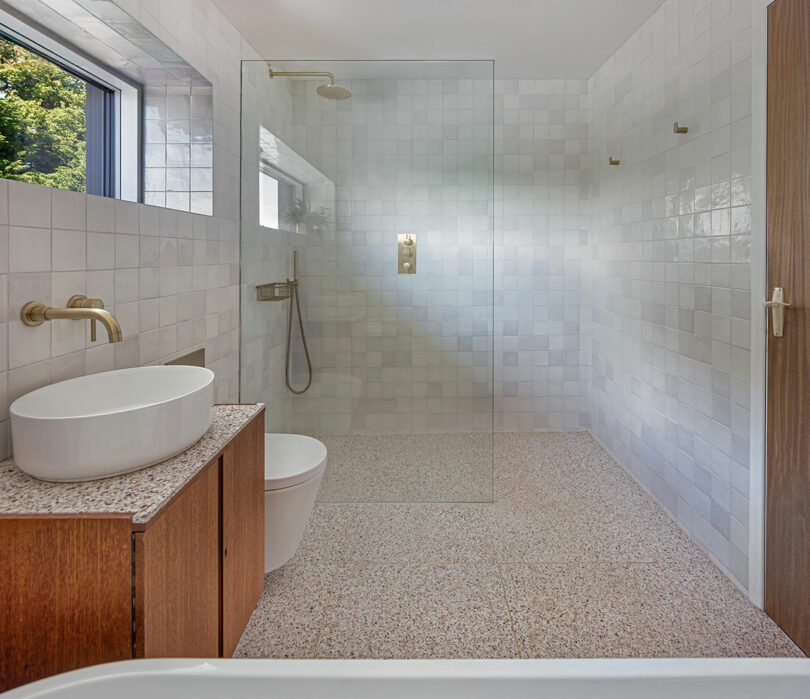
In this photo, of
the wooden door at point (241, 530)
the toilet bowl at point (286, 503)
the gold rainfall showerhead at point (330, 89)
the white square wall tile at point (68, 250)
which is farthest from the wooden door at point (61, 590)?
the gold rainfall showerhead at point (330, 89)

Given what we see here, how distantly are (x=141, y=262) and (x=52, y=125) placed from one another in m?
0.49

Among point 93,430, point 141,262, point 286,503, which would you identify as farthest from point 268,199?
point 93,430

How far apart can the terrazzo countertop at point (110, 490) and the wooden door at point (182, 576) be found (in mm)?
28

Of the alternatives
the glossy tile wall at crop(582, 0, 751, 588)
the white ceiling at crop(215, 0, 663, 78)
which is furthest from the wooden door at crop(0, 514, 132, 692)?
the white ceiling at crop(215, 0, 663, 78)

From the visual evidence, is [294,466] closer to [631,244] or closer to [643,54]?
[631,244]

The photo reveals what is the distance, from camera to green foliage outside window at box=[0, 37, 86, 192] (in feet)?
5.03

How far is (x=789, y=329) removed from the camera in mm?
1760

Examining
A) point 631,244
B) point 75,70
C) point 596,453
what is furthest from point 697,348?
point 75,70

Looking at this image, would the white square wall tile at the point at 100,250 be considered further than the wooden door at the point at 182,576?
Yes

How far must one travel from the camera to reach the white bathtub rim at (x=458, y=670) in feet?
2.32

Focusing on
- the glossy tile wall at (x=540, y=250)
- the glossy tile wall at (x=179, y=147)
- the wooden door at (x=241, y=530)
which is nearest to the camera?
the wooden door at (x=241, y=530)

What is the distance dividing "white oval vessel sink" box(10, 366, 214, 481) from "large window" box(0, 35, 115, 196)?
658mm

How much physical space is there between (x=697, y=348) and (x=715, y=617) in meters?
1.07

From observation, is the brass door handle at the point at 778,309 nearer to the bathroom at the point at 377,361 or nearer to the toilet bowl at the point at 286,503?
the bathroom at the point at 377,361
